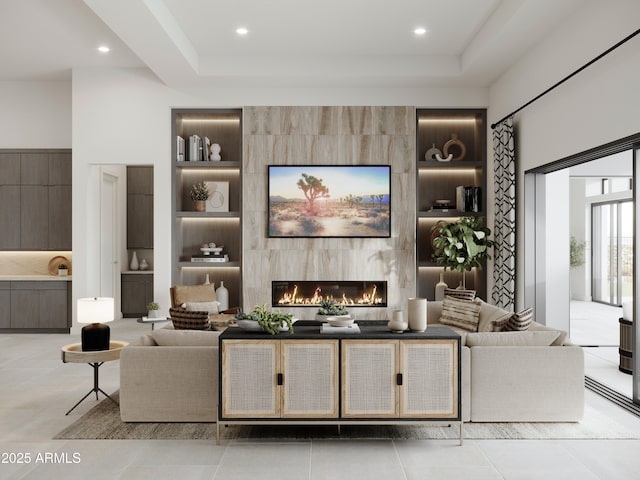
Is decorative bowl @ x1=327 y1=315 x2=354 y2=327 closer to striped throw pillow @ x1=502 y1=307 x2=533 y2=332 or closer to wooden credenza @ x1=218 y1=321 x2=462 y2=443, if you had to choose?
wooden credenza @ x1=218 y1=321 x2=462 y2=443

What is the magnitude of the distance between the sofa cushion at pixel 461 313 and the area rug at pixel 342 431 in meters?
1.60

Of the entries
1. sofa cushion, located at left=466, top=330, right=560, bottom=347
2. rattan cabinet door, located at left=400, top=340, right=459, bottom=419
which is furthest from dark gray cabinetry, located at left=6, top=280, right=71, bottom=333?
sofa cushion, located at left=466, top=330, right=560, bottom=347

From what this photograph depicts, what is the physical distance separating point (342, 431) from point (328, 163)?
4363 mm

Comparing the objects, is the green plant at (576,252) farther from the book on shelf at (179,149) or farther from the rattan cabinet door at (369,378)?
the rattan cabinet door at (369,378)

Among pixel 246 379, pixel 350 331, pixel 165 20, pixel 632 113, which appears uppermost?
pixel 165 20

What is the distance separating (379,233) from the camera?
24.6ft

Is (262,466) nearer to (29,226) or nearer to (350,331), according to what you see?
(350,331)

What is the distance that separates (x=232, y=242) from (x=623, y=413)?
5.33 metres

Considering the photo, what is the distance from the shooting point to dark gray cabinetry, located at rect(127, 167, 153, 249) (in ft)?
30.4

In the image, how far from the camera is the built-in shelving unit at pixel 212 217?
25.5ft

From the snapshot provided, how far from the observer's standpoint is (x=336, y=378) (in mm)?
3600

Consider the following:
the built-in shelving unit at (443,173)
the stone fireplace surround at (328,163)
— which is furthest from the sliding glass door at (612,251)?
the stone fireplace surround at (328,163)

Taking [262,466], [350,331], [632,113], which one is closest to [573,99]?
Answer: [632,113]

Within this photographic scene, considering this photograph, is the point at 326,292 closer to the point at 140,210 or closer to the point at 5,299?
the point at 140,210
